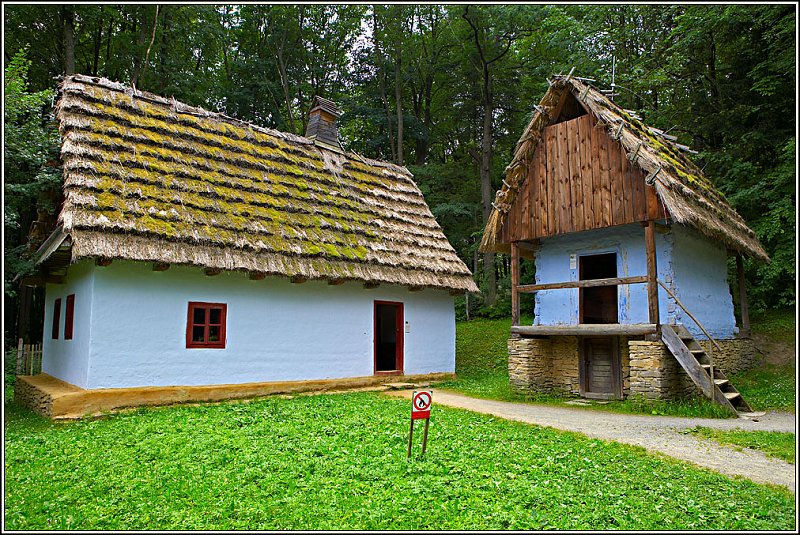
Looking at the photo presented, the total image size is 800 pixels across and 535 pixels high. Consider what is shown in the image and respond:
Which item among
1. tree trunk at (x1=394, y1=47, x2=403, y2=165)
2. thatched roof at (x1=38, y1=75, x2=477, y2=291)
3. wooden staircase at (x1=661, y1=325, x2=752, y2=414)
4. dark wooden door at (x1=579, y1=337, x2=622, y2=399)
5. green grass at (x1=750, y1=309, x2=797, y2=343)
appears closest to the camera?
wooden staircase at (x1=661, y1=325, x2=752, y2=414)

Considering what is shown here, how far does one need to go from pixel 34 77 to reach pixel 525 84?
20.6 m

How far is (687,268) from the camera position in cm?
1179

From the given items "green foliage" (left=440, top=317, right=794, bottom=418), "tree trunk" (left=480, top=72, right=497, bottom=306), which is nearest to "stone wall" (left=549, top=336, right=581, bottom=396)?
"green foliage" (left=440, top=317, right=794, bottom=418)

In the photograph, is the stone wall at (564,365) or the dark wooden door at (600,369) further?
the stone wall at (564,365)

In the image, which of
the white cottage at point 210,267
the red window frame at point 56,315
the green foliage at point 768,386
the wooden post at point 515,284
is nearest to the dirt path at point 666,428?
the green foliage at point 768,386

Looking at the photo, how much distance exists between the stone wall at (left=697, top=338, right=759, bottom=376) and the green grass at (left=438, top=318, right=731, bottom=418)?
211 cm

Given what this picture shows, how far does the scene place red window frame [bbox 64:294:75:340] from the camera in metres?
11.2

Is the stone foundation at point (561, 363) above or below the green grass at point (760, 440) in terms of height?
above

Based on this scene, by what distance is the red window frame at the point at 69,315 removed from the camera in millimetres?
11227

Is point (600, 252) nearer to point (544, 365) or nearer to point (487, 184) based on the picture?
point (544, 365)

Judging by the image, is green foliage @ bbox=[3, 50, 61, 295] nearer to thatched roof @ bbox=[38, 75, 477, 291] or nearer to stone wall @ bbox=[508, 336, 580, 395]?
thatched roof @ bbox=[38, 75, 477, 291]

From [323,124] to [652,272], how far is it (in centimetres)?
1079

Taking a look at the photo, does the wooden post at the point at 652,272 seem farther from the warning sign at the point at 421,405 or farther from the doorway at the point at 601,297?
the warning sign at the point at 421,405

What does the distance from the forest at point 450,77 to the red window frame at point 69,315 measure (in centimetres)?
128
